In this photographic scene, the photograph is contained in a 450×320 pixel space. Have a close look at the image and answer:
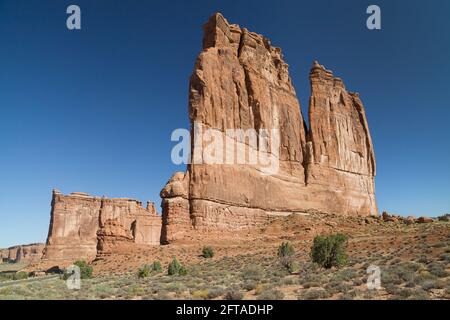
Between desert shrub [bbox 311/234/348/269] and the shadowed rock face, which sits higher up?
the shadowed rock face

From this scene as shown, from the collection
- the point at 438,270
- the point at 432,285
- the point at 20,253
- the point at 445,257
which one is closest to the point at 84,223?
the point at 20,253

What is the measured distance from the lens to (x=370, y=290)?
11.6 metres

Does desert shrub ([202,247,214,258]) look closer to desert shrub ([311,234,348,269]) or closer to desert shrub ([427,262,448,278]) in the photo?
desert shrub ([311,234,348,269])

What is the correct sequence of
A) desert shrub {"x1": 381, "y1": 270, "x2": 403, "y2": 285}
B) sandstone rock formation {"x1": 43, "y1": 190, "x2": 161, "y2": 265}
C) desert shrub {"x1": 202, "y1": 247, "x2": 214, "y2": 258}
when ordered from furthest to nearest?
sandstone rock formation {"x1": 43, "y1": 190, "x2": 161, "y2": 265} < desert shrub {"x1": 202, "y1": 247, "x2": 214, "y2": 258} < desert shrub {"x1": 381, "y1": 270, "x2": 403, "y2": 285}

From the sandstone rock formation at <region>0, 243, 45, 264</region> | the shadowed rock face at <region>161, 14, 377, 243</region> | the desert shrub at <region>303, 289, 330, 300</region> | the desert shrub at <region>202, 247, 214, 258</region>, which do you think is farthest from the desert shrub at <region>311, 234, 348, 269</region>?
the sandstone rock formation at <region>0, 243, 45, 264</region>

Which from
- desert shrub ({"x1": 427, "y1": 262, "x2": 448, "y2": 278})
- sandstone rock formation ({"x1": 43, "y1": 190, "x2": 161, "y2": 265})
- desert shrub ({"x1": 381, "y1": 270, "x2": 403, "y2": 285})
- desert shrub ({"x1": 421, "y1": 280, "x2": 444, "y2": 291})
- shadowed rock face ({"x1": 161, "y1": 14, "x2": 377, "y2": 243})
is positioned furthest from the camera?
sandstone rock formation ({"x1": 43, "y1": 190, "x2": 161, "y2": 265})

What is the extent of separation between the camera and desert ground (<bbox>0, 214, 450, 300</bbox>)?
1211 cm

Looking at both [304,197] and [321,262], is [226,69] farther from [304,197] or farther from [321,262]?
[321,262]

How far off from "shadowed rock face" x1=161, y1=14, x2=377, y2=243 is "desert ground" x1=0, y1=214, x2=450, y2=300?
2.97m

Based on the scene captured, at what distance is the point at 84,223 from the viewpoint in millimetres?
75500

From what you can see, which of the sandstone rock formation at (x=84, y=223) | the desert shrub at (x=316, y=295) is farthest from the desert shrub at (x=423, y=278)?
the sandstone rock formation at (x=84, y=223)

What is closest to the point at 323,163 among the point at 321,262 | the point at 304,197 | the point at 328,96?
the point at 304,197

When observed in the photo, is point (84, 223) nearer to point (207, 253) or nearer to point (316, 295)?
point (207, 253)
